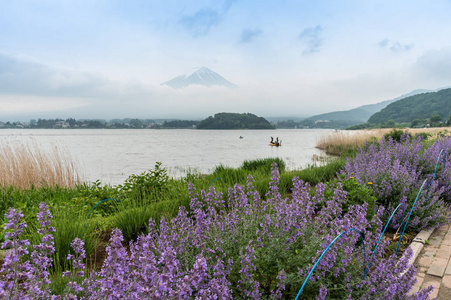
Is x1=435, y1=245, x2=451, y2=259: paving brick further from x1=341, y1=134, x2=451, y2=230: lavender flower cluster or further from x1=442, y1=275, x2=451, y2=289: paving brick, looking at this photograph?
x1=442, y1=275, x2=451, y2=289: paving brick

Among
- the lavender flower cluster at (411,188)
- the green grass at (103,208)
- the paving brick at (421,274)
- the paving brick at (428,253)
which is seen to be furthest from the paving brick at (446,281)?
the green grass at (103,208)

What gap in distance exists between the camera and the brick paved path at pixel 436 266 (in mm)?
2806

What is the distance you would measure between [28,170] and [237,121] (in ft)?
247

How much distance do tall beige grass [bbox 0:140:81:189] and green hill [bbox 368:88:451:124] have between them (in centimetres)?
8363

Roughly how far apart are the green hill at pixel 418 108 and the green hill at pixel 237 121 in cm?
3268

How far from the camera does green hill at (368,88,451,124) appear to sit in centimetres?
7850

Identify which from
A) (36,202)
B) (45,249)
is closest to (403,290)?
(45,249)

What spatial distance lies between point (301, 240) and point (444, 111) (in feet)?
319

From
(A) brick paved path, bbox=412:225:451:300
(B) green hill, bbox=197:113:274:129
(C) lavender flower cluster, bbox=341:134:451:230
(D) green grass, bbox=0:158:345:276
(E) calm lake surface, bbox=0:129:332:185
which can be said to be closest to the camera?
(A) brick paved path, bbox=412:225:451:300

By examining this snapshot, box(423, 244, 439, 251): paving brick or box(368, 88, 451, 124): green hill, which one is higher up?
box(368, 88, 451, 124): green hill

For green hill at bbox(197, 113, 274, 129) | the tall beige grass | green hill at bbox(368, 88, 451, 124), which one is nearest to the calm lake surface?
the tall beige grass

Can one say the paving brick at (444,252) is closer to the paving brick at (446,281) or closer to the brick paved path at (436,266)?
the brick paved path at (436,266)

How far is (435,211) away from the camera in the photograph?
4234 mm

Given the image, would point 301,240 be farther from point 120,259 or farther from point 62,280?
point 62,280
